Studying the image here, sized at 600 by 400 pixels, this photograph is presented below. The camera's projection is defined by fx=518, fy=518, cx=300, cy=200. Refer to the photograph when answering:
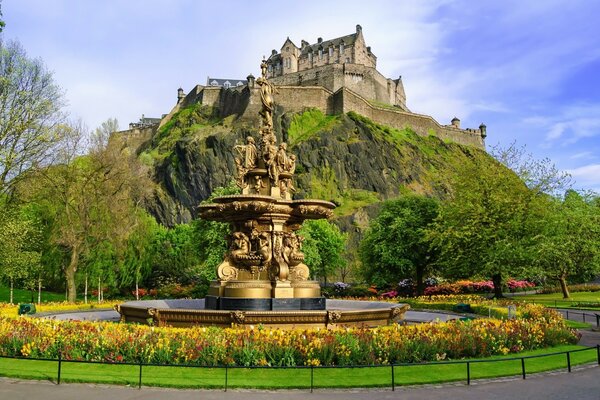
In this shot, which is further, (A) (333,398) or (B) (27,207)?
(B) (27,207)

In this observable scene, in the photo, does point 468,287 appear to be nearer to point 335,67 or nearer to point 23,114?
point 23,114

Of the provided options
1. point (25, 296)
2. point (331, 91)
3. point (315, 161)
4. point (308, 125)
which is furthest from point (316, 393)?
point (331, 91)

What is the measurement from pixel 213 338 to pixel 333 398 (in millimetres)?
3398

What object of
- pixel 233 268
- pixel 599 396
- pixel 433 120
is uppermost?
pixel 433 120

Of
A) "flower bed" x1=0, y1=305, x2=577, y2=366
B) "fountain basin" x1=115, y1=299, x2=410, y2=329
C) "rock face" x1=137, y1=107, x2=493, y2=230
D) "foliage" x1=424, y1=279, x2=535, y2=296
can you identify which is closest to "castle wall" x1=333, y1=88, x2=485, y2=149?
"rock face" x1=137, y1=107, x2=493, y2=230

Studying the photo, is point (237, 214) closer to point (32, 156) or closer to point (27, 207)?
point (32, 156)

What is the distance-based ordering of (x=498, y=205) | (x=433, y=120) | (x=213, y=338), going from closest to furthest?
1. (x=213, y=338)
2. (x=498, y=205)
3. (x=433, y=120)

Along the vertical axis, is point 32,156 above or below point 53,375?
above

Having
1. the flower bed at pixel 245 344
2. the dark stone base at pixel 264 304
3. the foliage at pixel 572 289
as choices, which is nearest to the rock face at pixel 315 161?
the foliage at pixel 572 289

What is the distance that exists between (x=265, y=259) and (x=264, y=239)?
0.69 metres

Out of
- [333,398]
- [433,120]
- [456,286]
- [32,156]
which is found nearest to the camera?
[333,398]

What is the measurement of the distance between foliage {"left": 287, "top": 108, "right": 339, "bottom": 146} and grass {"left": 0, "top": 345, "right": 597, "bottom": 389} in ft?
258

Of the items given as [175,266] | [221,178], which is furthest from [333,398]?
[221,178]

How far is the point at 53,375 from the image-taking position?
31.8ft
